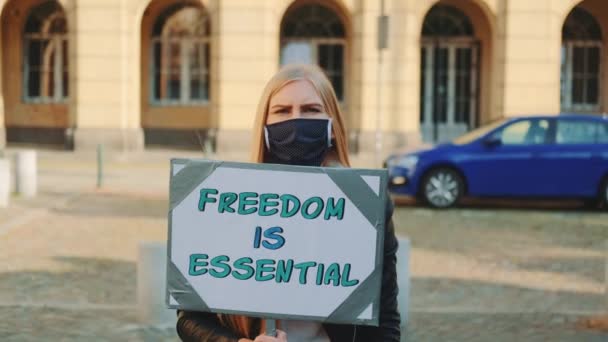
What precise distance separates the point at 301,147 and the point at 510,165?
12.9 m

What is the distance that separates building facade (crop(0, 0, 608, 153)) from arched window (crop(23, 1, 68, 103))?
35 millimetres

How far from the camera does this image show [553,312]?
7.49m

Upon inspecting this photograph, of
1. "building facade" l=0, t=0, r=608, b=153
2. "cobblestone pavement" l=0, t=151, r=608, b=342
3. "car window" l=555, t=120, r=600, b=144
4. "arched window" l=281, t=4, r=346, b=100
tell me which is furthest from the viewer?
"arched window" l=281, t=4, r=346, b=100

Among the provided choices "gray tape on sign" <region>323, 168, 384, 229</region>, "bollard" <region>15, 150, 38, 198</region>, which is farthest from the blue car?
"gray tape on sign" <region>323, 168, 384, 229</region>

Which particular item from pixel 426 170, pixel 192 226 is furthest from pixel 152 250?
pixel 426 170

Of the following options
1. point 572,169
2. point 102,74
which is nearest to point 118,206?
point 572,169

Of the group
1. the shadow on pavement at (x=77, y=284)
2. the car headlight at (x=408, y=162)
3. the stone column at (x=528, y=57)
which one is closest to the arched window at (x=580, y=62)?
the stone column at (x=528, y=57)

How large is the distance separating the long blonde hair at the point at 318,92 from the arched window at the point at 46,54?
25.8 metres

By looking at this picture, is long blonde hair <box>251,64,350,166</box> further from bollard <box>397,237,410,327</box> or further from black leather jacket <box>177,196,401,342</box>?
bollard <box>397,237,410,327</box>

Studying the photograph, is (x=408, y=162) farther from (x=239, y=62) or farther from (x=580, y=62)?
(x=580, y=62)

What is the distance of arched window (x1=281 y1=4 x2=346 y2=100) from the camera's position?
2655 cm

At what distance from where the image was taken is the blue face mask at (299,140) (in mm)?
2699

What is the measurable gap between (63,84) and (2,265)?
1930cm

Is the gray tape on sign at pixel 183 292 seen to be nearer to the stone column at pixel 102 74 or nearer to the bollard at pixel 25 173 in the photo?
the bollard at pixel 25 173
